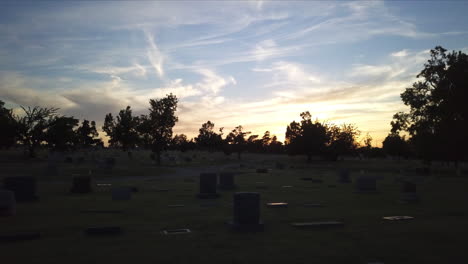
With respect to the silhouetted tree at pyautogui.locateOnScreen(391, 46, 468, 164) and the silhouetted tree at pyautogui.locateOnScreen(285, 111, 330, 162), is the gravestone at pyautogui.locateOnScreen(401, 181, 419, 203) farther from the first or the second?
the silhouetted tree at pyautogui.locateOnScreen(285, 111, 330, 162)

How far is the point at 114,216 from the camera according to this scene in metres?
13.1

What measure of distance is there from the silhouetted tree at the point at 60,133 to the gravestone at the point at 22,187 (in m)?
39.7

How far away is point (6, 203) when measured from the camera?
12.7 meters

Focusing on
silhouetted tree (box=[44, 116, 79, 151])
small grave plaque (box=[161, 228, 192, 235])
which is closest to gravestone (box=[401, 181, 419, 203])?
small grave plaque (box=[161, 228, 192, 235])

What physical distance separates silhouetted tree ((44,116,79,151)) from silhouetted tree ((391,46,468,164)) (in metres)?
44.5

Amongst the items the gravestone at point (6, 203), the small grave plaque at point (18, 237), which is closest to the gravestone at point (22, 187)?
the gravestone at point (6, 203)

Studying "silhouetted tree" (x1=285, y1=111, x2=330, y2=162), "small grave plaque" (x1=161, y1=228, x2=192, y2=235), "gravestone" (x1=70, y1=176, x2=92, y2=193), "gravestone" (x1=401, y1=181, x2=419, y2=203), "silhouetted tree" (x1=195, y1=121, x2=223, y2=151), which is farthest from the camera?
"silhouetted tree" (x1=195, y1=121, x2=223, y2=151)

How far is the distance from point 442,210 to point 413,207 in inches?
44.8

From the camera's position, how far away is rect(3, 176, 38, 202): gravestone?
1639 centimetres

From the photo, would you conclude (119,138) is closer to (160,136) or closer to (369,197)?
(160,136)

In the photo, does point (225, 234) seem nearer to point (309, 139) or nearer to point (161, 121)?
point (161, 121)

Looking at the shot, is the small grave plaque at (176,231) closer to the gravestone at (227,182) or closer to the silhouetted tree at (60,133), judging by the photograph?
the gravestone at (227,182)

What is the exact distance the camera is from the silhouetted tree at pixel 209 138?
4813 inches

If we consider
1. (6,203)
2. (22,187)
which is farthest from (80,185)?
(6,203)
